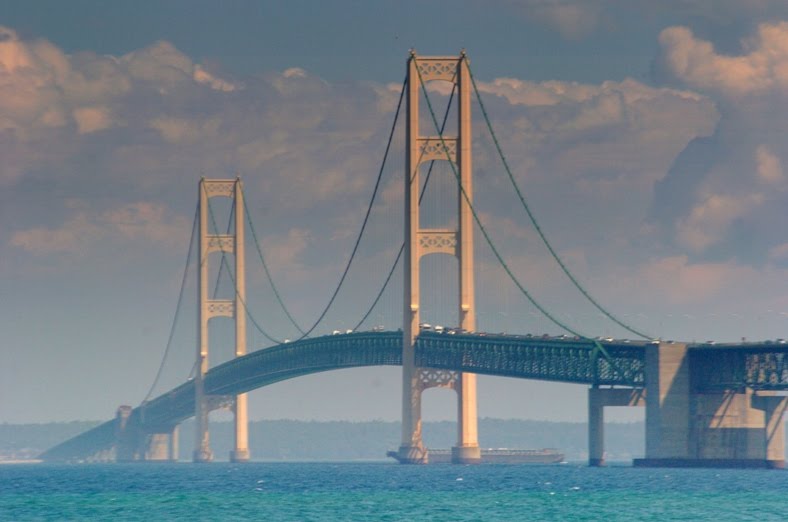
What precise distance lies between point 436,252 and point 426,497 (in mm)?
48003

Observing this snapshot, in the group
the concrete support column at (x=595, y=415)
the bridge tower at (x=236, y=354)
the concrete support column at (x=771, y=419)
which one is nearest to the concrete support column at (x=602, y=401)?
the concrete support column at (x=595, y=415)

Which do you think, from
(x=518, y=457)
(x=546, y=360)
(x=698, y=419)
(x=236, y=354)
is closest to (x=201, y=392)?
(x=236, y=354)

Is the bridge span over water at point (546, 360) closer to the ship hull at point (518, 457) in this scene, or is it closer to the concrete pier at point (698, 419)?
the concrete pier at point (698, 419)

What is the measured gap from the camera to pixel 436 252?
140 metres

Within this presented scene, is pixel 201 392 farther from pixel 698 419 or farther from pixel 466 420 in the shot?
pixel 698 419

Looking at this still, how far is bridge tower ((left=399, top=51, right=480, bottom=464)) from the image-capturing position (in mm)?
139500

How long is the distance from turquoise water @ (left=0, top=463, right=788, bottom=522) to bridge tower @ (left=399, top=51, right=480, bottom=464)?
1410 centimetres

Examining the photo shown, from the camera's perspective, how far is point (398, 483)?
109 m

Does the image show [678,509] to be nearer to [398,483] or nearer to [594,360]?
[398,483]

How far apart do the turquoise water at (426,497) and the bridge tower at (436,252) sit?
14.1 meters

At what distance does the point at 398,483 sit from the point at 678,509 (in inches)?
1071

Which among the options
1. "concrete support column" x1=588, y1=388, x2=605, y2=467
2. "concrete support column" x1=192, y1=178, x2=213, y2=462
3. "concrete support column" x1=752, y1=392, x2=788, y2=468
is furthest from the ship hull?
"concrete support column" x1=752, y1=392, x2=788, y2=468

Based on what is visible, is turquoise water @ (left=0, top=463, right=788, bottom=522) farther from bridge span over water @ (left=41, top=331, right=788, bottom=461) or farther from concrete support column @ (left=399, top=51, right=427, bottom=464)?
concrete support column @ (left=399, top=51, right=427, bottom=464)

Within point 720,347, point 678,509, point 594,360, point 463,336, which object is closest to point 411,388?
point 463,336
